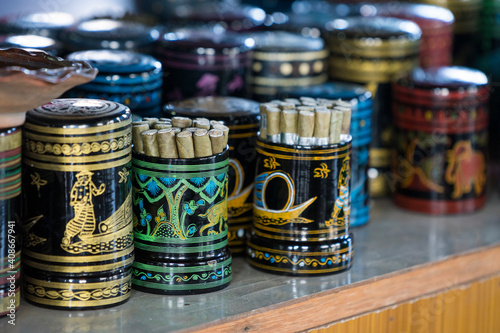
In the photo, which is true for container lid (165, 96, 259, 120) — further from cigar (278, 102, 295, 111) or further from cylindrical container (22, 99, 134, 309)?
cylindrical container (22, 99, 134, 309)

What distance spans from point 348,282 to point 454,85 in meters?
0.64

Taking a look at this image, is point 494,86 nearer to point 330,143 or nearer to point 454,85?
point 454,85

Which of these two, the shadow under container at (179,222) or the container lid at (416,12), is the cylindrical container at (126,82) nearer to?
the shadow under container at (179,222)

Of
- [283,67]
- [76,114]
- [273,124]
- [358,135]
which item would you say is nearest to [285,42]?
[283,67]

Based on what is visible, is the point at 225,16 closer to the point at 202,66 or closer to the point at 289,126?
the point at 202,66

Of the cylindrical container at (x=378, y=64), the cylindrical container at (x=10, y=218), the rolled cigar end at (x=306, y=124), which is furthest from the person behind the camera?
the cylindrical container at (x=378, y=64)

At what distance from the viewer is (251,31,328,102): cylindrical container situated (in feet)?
6.67

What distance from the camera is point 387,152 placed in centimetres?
216

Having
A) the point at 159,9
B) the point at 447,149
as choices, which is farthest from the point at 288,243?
the point at 159,9

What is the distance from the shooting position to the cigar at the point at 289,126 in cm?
155

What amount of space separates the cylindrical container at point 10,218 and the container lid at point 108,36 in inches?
24.6

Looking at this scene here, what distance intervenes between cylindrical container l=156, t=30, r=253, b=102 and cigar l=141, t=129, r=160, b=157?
466 millimetres

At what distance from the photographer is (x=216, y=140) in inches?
57.6

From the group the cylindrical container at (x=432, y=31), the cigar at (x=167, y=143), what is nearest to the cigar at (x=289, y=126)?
the cigar at (x=167, y=143)
